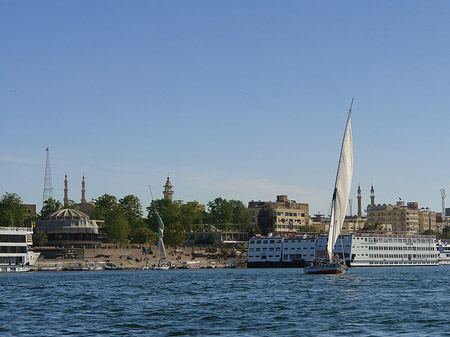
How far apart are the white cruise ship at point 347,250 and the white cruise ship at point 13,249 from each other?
60.6 meters

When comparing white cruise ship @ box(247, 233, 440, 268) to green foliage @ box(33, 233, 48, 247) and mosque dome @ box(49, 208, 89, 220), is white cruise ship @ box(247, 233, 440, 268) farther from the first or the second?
green foliage @ box(33, 233, 48, 247)

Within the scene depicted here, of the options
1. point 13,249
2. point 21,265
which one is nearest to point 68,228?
point 21,265

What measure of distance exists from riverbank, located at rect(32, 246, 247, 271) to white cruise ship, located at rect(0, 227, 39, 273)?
14278 millimetres

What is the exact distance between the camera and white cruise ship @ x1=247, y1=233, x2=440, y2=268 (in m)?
175

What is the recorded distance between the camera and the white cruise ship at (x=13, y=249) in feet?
462

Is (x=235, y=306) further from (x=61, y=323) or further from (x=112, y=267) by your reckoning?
(x=112, y=267)

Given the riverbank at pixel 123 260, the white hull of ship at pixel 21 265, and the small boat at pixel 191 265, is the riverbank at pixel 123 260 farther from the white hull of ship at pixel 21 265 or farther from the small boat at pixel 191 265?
the white hull of ship at pixel 21 265

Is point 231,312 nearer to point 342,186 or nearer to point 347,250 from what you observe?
point 342,186

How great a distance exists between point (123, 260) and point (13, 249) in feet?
131

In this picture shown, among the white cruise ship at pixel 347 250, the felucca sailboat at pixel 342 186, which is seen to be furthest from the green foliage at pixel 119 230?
the felucca sailboat at pixel 342 186

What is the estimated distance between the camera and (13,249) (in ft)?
466

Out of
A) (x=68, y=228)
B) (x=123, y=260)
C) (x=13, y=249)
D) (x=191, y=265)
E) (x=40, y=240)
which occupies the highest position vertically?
(x=68, y=228)

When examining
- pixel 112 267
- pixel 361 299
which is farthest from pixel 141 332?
pixel 112 267

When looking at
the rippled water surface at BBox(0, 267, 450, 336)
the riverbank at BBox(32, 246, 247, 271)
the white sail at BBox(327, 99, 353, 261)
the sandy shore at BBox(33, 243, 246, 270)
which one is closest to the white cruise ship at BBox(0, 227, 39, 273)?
the riverbank at BBox(32, 246, 247, 271)
